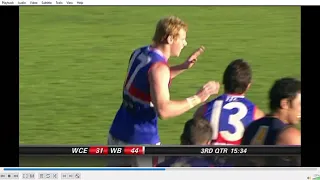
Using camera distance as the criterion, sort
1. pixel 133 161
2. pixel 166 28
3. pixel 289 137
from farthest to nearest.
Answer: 1. pixel 166 28
2. pixel 289 137
3. pixel 133 161

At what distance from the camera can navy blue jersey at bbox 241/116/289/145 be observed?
4.77 metres

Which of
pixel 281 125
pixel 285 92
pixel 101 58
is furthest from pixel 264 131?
pixel 101 58

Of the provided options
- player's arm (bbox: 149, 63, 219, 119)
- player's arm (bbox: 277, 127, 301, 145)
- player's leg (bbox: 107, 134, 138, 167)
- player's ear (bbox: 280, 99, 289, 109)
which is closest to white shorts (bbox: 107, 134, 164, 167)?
player's leg (bbox: 107, 134, 138, 167)

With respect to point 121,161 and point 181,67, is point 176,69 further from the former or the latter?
point 121,161

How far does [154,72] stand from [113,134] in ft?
1.54

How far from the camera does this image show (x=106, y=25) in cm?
698

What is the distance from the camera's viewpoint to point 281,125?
15.9 feet

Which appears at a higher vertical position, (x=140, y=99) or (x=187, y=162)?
(x=140, y=99)

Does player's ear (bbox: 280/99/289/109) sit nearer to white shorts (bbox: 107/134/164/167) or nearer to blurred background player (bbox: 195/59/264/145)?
blurred background player (bbox: 195/59/264/145)

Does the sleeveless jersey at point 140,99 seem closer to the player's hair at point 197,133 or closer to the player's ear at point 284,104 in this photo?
the player's hair at point 197,133

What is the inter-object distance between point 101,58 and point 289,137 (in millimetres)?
2446

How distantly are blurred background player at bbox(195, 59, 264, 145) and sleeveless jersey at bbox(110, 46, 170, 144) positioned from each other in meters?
0.32

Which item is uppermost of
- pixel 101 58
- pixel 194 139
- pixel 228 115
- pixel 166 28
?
pixel 166 28
